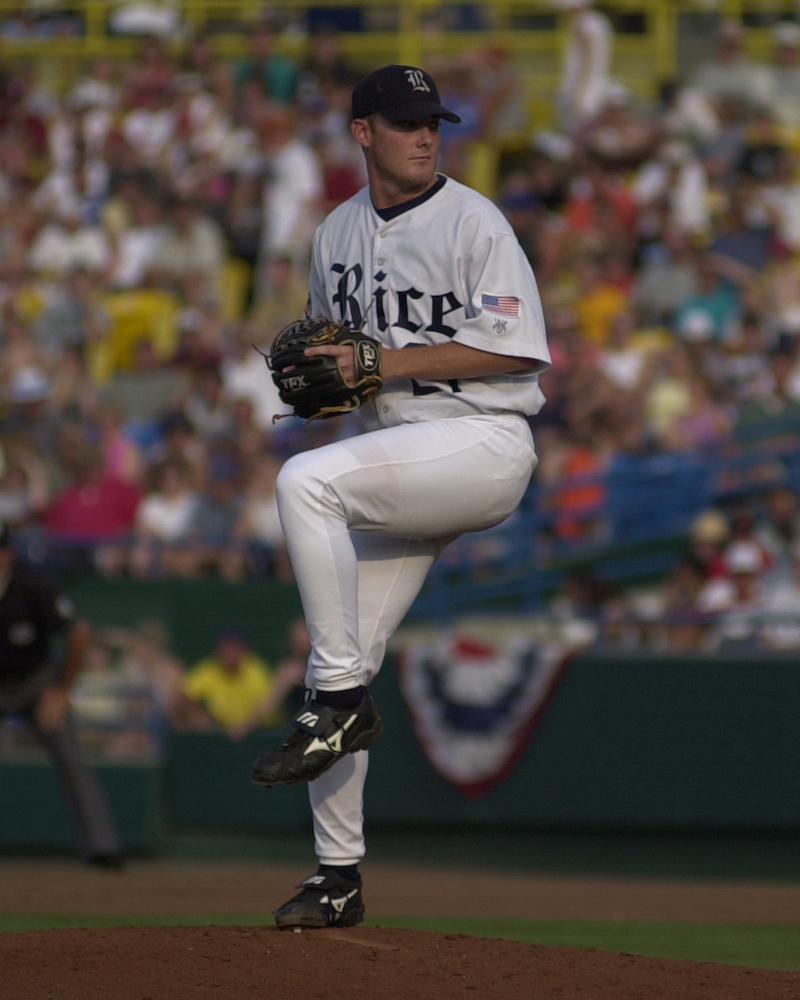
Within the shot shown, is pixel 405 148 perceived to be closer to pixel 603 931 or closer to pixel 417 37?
pixel 603 931

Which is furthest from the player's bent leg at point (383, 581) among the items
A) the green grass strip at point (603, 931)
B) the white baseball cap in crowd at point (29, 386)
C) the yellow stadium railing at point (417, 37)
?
the yellow stadium railing at point (417, 37)

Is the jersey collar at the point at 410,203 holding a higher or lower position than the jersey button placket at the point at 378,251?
higher

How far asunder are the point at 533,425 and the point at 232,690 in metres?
2.75

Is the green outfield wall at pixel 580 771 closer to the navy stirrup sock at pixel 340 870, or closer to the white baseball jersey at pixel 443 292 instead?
the navy stirrup sock at pixel 340 870

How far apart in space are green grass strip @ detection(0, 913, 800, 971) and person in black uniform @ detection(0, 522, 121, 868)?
1.56m

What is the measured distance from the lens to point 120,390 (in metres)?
13.3

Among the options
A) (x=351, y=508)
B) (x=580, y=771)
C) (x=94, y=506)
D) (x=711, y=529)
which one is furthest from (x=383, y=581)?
(x=94, y=506)

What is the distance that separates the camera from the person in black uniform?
29.1 ft

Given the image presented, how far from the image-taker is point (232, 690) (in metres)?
10.6

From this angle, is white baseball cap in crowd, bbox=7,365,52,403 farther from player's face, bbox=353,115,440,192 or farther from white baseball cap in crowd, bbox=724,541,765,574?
player's face, bbox=353,115,440,192

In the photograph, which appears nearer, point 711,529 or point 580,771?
point 580,771

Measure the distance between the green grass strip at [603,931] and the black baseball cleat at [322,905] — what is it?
157cm

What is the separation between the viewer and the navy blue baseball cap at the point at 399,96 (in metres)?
4.52

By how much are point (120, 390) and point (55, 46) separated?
6153 mm
